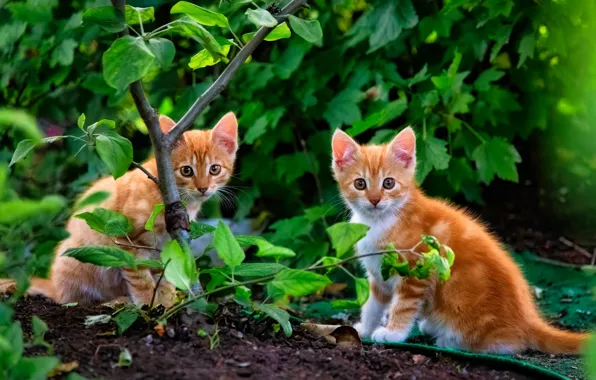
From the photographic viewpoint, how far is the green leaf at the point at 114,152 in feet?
6.64

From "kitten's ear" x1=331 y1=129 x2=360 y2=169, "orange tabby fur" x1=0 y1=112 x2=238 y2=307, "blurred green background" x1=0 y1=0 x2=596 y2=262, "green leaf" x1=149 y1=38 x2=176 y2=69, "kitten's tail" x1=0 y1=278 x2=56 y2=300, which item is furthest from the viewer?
"blurred green background" x1=0 y1=0 x2=596 y2=262

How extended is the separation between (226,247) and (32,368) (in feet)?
2.07

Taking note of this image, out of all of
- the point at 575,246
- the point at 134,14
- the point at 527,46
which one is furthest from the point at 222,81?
the point at 575,246

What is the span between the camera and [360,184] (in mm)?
3277

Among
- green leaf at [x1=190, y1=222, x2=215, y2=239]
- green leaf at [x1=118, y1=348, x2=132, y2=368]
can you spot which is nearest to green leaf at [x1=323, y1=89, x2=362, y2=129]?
green leaf at [x1=190, y1=222, x2=215, y2=239]

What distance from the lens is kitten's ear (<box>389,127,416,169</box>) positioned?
3271 millimetres

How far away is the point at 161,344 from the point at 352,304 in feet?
2.50

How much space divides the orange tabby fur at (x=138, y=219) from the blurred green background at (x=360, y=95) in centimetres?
51

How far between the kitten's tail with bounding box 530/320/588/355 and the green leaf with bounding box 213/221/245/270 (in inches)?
50.2

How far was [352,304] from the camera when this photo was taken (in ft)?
→ 8.39

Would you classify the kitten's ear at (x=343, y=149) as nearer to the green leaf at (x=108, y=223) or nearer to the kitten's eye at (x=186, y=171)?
the kitten's eye at (x=186, y=171)

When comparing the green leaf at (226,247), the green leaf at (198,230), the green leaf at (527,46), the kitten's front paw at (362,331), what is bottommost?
the kitten's front paw at (362,331)

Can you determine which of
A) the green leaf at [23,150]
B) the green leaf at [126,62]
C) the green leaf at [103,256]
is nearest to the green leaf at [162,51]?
the green leaf at [126,62]

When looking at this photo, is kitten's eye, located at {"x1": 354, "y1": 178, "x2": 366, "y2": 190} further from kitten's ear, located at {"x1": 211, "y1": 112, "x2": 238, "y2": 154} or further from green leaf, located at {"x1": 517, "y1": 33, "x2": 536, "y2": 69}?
green leaf, located at {"x1": 517, "y1": 33, "x2": 536, "y2": 69}
